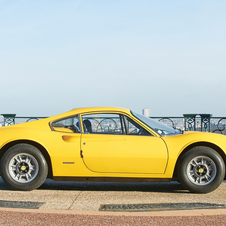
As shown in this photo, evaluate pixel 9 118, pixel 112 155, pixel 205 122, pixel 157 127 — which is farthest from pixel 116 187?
pixel 9 118

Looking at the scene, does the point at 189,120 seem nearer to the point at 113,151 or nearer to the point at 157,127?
the point at 157,127

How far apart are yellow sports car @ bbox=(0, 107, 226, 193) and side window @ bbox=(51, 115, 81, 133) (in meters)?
0.02

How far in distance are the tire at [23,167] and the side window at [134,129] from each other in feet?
4.70

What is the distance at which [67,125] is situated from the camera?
Answer: 17.7 feet

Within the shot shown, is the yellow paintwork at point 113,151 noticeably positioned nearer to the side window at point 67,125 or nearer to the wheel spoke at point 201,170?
the side window at point 67,125

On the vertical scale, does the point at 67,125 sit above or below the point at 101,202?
above

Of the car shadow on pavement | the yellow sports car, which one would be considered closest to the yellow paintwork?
the yellow sports car

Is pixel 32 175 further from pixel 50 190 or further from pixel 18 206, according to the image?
pixel 18 206

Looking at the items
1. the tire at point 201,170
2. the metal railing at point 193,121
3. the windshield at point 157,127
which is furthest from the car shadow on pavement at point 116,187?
the metal railing at point 193,121

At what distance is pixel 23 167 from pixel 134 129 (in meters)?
1.86

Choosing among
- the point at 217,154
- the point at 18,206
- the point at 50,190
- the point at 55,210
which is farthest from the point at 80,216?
the point at 217,154

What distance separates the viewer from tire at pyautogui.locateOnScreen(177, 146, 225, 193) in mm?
5043

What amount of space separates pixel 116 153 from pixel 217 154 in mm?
1580

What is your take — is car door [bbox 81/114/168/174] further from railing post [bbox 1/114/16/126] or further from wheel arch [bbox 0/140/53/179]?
railing post [bbox 1/114/16/126]
